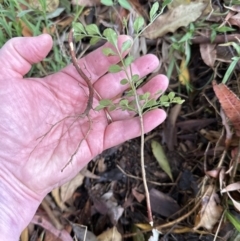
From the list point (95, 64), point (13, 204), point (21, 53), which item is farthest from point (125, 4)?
point (13, 204)

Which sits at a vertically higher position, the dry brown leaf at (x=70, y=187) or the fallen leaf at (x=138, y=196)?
the dry brown leaf at (x=70, y=187)

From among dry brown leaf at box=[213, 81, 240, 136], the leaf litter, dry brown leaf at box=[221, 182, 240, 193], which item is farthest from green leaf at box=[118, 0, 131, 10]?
dry brown leaf at box=[221, 182, 240, 193]

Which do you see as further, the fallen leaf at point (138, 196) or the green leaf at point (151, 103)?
the fallen leaf at point (138, 196)

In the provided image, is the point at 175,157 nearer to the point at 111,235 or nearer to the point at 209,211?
the point at 209,211

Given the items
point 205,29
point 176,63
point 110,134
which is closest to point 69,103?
point 110,134

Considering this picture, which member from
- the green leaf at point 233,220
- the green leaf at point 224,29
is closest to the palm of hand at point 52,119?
the green leaf at point 224,29

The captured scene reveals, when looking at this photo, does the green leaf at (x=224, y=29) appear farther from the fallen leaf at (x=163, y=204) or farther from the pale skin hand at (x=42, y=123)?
the fallen leaf at (x=163, y=204)

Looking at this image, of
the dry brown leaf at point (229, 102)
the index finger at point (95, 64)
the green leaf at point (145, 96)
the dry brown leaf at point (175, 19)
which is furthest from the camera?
the dry brown leaf at point (175, 19)

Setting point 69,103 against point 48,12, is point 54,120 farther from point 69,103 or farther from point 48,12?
point 48,12
